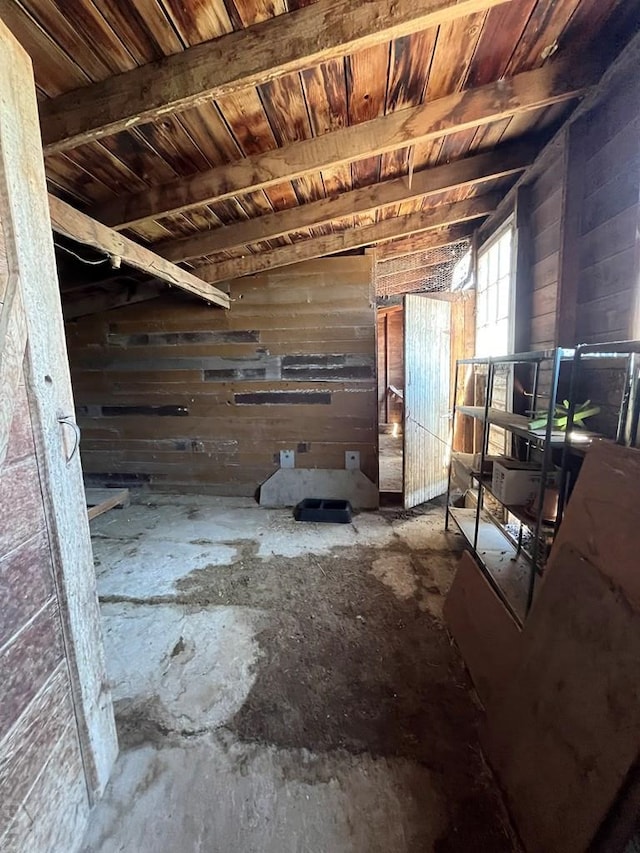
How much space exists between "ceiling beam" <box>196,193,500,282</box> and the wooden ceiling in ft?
1.03

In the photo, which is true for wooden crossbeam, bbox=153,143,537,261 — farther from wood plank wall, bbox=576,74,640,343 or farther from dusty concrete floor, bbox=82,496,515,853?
dusty concrete floor, bbox=82,496,515,853

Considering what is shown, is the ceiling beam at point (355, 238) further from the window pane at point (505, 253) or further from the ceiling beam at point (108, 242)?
the ceiling beam at point (108, 242)

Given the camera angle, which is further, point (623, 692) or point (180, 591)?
point (180, 591)

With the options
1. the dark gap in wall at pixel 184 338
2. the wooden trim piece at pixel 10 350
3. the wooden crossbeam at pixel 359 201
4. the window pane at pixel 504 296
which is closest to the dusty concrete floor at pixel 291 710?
the wooden trim piece at pixel 10 350

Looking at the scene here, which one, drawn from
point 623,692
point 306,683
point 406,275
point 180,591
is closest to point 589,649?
point 623,692

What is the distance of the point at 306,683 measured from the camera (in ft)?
5.01

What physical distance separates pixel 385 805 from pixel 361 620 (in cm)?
81

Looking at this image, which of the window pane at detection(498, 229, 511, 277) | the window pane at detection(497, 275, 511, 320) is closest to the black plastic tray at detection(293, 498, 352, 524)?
the window pane at detection(497, 275, 511, 320)

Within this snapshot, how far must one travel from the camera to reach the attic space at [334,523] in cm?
92

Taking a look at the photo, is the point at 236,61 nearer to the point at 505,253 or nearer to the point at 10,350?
the point at 10,350

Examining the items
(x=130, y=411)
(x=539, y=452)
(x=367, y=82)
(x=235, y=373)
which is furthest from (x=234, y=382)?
(x=539, y=452)

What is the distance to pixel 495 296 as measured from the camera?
2943mm

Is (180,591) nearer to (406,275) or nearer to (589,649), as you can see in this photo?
(589,649)

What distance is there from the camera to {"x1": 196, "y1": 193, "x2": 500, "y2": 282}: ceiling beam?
275 centimetres
